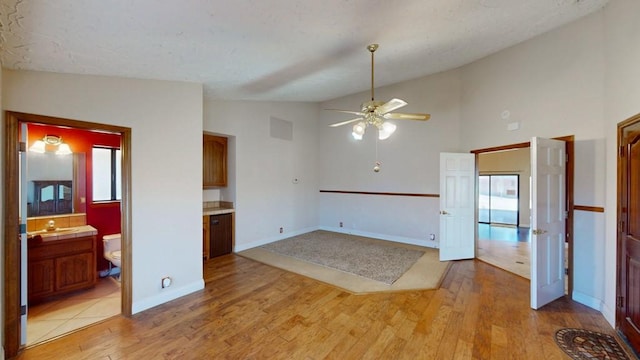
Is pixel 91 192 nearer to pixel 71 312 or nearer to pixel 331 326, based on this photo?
pixel 71 312

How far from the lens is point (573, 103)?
3.13m

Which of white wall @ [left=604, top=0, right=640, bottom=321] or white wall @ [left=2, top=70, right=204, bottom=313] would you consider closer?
white wall @ [left=604, top=0, right=640, bottom=321]

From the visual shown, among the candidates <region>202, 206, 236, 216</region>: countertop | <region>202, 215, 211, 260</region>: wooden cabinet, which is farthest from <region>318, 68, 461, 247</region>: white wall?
<region>202, 215, 211, 260</region>: wooden cabinet

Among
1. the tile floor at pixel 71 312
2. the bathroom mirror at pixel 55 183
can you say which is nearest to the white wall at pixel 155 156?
the tile floor at pixel 71 312

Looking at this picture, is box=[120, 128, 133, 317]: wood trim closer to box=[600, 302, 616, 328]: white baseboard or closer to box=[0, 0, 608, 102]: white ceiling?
box=[0, 0, 608, 102]: white ceiling

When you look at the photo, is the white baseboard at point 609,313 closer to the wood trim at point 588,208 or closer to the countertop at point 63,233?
the wood trim at point 588,208

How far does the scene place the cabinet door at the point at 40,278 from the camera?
312 cm

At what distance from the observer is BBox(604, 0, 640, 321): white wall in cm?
229

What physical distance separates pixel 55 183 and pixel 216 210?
2.27 m

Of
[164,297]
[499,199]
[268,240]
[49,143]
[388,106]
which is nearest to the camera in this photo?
[388,106]

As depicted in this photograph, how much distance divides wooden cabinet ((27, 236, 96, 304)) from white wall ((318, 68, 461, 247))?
4.82 meters

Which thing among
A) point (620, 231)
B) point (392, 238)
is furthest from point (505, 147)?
point (392, 238)

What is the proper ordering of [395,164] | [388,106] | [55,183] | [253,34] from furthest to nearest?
[395,164], [55,183], [388,106], [253,34]

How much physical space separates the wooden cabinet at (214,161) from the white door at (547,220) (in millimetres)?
4879
